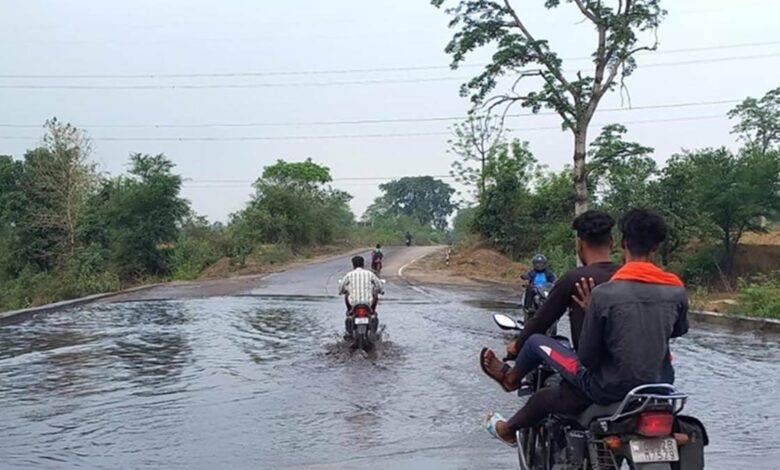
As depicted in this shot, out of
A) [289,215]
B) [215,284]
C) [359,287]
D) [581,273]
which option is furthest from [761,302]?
[289,215]

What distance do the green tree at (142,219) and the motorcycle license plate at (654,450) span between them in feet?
136

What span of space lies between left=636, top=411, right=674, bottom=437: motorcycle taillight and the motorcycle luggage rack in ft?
0.14

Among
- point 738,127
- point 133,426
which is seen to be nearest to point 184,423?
point 133,426

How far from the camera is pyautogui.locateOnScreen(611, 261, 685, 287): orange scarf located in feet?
14.5

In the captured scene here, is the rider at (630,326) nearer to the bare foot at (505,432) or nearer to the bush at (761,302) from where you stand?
the bare foot at (505,432)

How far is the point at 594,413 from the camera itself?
177 inches

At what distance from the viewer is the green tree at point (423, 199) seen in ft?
397

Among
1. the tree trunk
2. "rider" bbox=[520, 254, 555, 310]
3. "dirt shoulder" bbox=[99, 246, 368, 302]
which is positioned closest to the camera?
"rider" bbox=[520, 254, 555, 310]

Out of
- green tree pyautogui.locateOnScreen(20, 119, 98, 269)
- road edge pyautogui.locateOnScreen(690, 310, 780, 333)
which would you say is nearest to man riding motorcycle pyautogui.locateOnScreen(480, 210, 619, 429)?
road edge pyautogui.locateOnScreen(690, 310, 780, 333)

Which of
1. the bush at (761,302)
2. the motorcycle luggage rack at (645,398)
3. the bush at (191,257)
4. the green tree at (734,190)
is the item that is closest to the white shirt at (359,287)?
the motorcycle luggage rack at (645,398)

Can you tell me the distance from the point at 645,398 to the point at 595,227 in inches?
49.0

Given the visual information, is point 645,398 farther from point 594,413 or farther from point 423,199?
point 423,199

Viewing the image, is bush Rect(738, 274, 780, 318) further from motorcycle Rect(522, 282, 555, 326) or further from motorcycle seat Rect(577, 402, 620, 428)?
motorcycle seat Rect(577, 402, 620, 428)

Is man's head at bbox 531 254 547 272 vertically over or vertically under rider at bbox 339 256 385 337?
over
